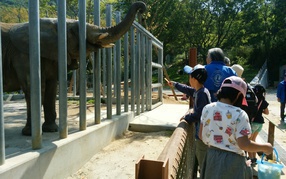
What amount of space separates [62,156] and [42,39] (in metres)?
1.72

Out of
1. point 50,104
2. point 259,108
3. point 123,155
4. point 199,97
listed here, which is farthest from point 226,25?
point 199,97

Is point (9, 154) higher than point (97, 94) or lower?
lower

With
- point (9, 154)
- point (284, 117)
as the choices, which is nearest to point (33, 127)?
point (9, 154)

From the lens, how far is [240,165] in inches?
84.5

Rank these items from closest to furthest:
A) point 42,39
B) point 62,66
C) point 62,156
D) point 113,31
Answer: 1. point 62,156
2. point 62,66
3. point 42,39
4. point 113,31

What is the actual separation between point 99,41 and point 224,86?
9.04ft

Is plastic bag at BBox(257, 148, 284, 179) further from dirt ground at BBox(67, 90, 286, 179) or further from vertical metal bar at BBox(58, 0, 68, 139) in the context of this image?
vertical metal bar at BBox(58, 0, 68, 139)

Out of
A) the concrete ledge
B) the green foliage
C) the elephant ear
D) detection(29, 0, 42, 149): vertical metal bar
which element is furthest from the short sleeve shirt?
the green foliage

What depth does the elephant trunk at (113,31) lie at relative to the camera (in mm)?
4348

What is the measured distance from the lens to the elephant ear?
4.04m

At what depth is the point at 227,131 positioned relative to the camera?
2.09 m

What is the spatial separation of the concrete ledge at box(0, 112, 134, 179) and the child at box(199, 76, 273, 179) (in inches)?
71.5

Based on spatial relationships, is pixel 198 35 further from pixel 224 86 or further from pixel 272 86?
pixel 224 86

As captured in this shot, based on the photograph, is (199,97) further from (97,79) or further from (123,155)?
(97,79)
